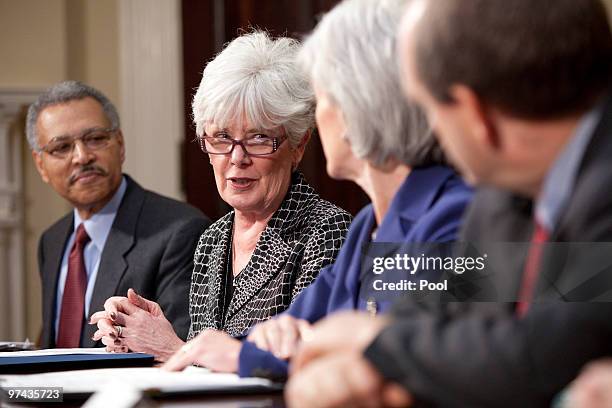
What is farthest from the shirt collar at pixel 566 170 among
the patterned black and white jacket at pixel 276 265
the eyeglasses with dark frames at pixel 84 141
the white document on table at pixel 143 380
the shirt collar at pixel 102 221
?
the eyeglasses with dark frames at pixel 84 141

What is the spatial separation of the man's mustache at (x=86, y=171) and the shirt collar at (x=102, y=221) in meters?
0.09

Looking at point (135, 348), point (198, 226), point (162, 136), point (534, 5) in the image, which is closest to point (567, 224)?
point (534, 5)

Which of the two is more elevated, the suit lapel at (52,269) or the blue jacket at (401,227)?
the blue jacket at (401,227)

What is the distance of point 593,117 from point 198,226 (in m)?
2.36

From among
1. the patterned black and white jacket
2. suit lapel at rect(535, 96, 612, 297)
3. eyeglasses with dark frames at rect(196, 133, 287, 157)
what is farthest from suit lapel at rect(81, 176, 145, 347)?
suit lapel at rect(535, 96, 612, 297)

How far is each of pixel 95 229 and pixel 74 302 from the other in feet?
0.93

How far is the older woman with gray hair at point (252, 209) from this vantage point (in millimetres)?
2510

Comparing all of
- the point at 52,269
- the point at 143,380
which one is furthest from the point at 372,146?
the point at 52,269

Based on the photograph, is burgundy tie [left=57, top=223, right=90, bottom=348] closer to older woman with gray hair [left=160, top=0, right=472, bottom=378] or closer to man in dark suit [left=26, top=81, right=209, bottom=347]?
man in dark suit [left=26, top=81, right=209, bottom=347]

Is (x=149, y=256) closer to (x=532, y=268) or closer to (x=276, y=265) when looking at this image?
(x=276, y=265)

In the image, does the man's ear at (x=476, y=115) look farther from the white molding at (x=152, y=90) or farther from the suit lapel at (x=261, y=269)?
the white molding at (x=152, y=90)

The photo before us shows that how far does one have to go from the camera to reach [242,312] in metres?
2.57

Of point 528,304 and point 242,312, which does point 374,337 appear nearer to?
point 528,304

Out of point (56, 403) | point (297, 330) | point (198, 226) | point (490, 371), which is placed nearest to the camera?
point (490, 371)
